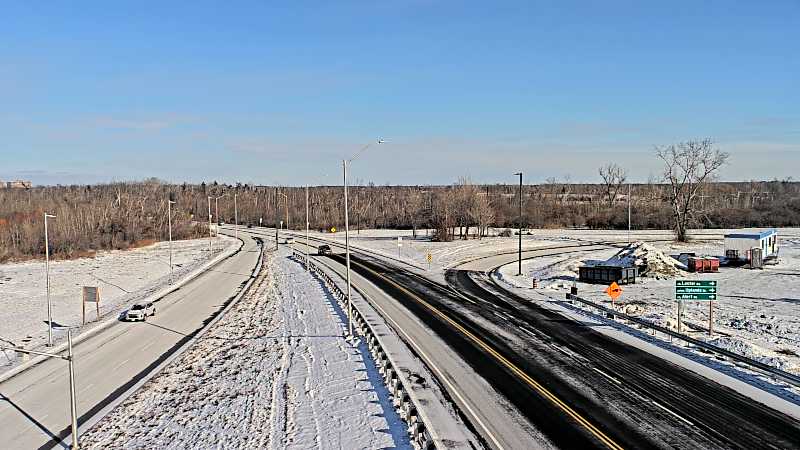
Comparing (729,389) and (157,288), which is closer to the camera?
(729,389)

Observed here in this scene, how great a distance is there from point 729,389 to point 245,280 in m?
42.1

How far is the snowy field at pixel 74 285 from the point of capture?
37750mm

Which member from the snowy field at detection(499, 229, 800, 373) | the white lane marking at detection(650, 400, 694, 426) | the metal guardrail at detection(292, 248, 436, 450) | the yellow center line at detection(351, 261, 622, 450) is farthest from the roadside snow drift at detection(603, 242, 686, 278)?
the white lane marking at detection(650, 400, 694, 426)

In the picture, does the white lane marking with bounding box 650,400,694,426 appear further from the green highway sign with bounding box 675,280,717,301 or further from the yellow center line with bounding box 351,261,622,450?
the green highway sign with bounding box 675,280,717,301

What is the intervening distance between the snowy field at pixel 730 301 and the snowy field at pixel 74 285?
99.8 feet

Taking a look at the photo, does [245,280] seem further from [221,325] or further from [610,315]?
[610,315]

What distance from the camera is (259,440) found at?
17109 mm

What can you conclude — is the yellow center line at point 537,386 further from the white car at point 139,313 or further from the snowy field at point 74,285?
the snowy field at point 74,285

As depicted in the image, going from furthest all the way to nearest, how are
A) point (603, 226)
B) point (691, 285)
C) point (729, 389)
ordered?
point (603, 226) < point (691, 285) < point (729, 389)

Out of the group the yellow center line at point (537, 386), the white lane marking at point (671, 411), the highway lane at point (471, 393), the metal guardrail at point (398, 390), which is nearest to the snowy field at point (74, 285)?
the metal guardrail at point (398, 390)

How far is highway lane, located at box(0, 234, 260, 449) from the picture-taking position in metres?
19.3

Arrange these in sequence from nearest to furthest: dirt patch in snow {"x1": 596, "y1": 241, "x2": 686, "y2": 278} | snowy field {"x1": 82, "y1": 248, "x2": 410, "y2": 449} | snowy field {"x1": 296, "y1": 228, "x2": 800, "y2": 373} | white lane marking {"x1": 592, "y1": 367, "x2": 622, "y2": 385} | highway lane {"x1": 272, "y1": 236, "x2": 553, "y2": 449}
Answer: highway lane {"x1": 272, "y1": 236, "x2": 553, "y2": 449} < snowy field {"x1": 82, "y1": 248, "x2": 410, "y2": 449} < white lane marking {"x1": 592, "y1": 367, "x2": 622, "y2": 385} < snowy field {"x1": 296, "y1": 228, "x2": 800, "y2": 373} < dirt patch in snow {"x1": 596, "y1": 241, "x2": 686, "y2": 278}

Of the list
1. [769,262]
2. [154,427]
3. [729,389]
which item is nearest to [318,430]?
[154,427]

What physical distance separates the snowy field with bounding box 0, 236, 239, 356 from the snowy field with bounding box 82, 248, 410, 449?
33.4ft
